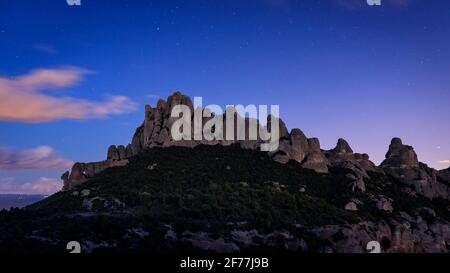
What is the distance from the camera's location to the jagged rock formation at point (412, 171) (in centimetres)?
11456

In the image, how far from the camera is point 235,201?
83.4 meters

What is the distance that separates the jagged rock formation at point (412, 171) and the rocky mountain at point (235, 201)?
27 centimetres

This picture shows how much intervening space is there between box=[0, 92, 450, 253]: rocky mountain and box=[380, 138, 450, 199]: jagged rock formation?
27 cm

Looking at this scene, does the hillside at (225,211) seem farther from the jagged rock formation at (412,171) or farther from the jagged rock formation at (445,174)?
the jagged rock formation at (445,174)

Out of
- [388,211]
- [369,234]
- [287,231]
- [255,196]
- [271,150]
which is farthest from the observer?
[271,150]

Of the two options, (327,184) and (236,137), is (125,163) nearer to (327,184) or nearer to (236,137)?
(236,137)

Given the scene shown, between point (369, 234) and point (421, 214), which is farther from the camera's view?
point (421, 214)

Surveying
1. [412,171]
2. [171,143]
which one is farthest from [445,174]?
[171,143]

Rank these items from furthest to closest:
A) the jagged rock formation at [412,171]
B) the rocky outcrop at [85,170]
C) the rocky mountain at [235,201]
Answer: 1. the jagged rock formation at [412,171]
2. the rocky outcrop at [85,170]
3. the rocky mountain at [235,201]

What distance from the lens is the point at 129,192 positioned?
84.3 m

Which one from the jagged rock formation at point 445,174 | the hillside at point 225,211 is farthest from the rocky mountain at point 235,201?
the jagged rock formation at point 445,174

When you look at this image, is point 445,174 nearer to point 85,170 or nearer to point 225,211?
point 225,211
